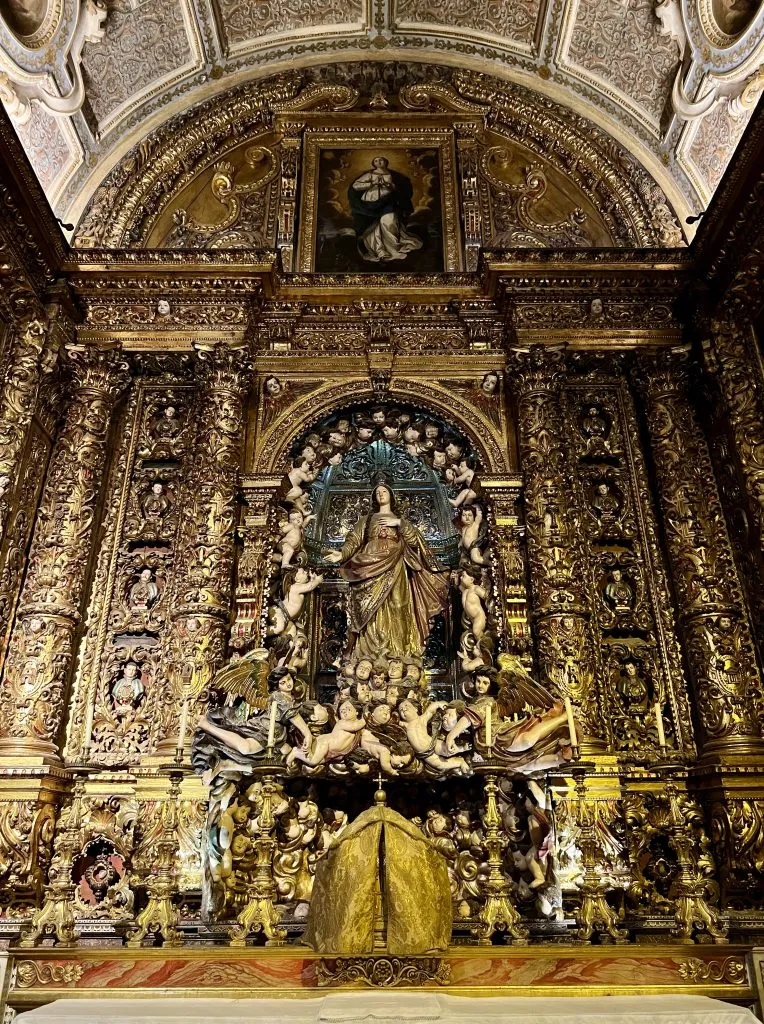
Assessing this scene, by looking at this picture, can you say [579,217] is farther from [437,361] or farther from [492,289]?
[437,361]

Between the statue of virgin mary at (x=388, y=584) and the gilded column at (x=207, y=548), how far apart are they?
1.20 meters

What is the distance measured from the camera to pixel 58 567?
773 cm

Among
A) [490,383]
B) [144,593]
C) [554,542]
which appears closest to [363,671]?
[554,542]

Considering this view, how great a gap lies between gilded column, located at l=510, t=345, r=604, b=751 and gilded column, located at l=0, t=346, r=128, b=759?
418cm

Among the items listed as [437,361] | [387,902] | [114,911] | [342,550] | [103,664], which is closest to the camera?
[387,902]

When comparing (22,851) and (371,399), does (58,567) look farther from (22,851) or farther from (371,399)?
(371,399)

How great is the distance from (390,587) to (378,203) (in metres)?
5.02

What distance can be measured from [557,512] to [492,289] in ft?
8.91

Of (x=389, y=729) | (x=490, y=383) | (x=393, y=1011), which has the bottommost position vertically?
(x=393, y=1011)

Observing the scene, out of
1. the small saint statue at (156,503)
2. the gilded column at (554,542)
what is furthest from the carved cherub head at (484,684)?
the small saint statue at (156,503)

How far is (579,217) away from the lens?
401 inches

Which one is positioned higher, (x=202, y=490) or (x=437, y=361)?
(x=437, y=361)

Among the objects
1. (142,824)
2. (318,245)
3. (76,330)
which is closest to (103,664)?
(142,824)

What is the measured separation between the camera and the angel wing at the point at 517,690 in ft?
22.2
